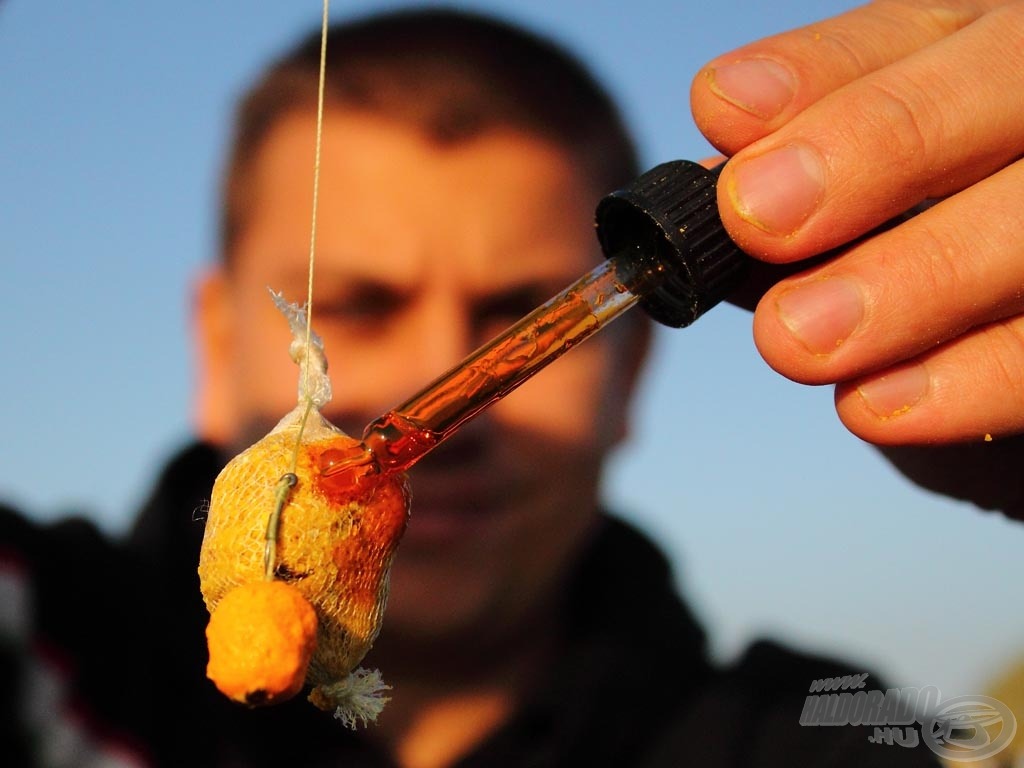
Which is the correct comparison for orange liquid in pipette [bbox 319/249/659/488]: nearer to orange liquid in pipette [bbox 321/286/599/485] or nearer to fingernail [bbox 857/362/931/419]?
orange liquid in pipette [bbox 321/286/599/485]

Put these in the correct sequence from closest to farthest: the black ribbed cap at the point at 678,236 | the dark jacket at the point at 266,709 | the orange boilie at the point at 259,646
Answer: the orange boilie at the point at 259,646
the black ribbed cap at the point at 678,236
the dark jacket at the point at 266,709

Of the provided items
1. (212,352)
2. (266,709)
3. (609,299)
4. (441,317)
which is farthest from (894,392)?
(212,352)

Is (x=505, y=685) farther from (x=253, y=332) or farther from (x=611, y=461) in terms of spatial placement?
(x=253, y=332)

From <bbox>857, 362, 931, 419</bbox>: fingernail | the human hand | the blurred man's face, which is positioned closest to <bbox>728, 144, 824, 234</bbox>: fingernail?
the human hand

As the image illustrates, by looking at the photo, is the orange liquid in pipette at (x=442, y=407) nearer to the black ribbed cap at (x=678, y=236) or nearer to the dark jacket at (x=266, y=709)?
the black ribbed cap at (x=678, y=236)

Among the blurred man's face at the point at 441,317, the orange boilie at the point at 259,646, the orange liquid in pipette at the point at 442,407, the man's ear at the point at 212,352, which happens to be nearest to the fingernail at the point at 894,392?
the orange liquid in pipette at the point at 442,407

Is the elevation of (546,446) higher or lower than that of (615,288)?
lower

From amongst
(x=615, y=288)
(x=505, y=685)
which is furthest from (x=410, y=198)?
(x=615, y=288)

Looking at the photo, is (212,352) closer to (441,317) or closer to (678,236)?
(441,317)
